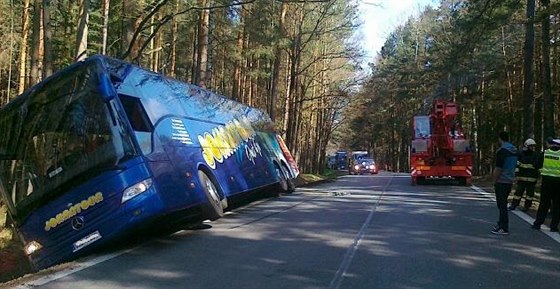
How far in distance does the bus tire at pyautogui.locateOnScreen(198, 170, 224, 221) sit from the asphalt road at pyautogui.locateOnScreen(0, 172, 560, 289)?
30 cm

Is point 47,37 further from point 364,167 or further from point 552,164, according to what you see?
point 364,167

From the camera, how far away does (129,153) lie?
8805mm

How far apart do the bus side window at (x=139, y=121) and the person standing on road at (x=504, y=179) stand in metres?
6.34

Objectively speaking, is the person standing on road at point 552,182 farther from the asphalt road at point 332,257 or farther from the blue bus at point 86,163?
the blue bus at point 86,163

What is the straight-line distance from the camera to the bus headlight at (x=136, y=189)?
859 centimetres

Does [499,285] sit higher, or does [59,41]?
[59,41]

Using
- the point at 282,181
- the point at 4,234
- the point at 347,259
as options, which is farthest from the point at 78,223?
the point at 282,181

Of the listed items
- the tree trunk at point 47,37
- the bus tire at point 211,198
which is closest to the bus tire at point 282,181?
the bus tire at point 211,198

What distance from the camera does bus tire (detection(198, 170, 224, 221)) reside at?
11164 mm

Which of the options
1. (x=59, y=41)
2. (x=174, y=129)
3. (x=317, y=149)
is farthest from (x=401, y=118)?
(x=174, y=129)

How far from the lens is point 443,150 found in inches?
1070

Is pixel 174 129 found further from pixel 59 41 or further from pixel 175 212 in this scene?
pixel 59 41

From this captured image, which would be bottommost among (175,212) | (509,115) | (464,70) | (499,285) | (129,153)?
(499,285)

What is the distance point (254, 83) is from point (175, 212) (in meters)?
37.5
